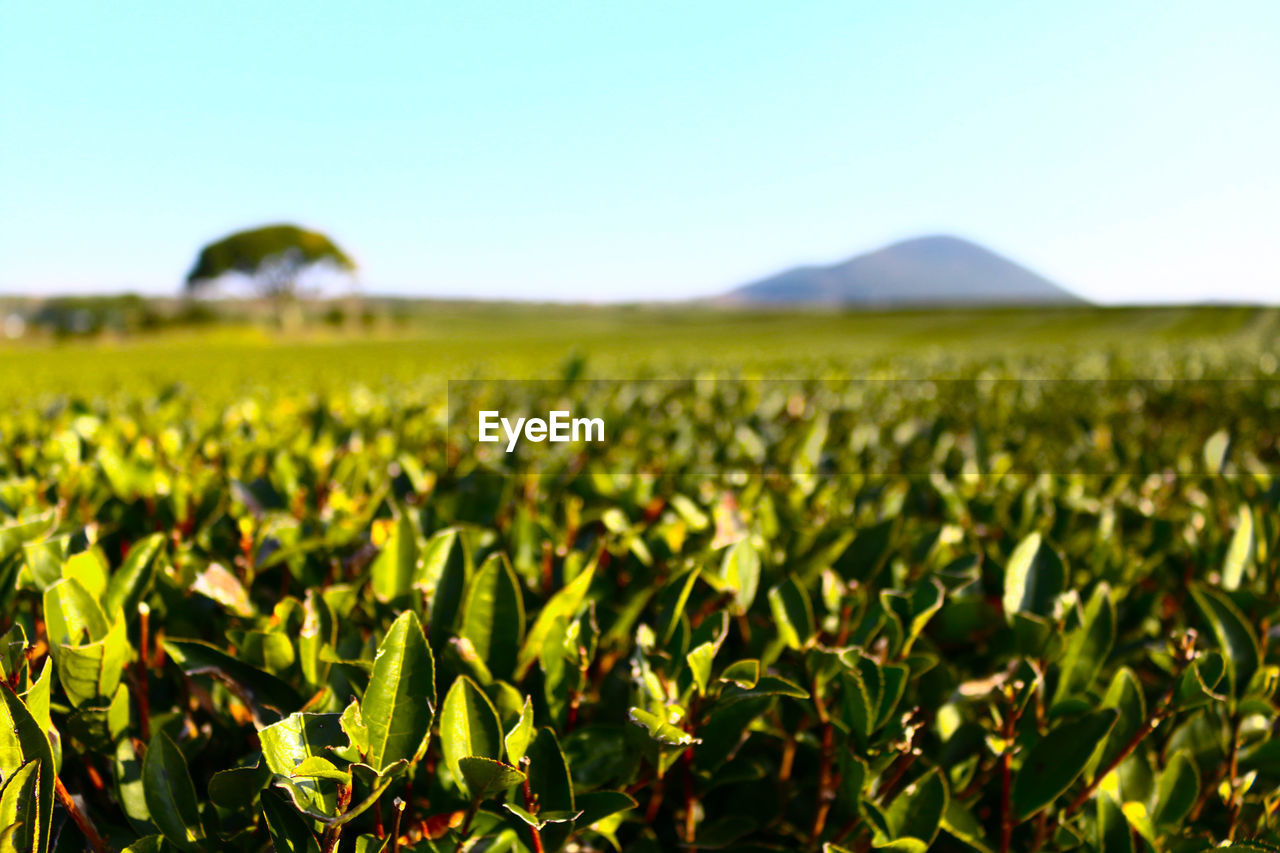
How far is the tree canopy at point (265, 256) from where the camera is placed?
77625 millimetres

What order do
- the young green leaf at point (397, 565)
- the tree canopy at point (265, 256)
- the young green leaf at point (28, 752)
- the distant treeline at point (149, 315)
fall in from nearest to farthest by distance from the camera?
the young green leaf at point (28, 752) → the young green leaf at point (397, 565) → the distant treeline at point (149, 315) → the tree canopy at point (265, 256)

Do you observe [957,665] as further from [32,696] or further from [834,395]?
[834,395]

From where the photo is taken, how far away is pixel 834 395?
4.95 meters

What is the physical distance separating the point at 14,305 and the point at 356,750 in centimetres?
11273

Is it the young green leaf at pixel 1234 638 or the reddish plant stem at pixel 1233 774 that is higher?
the young green leaf at pixel 1234 638

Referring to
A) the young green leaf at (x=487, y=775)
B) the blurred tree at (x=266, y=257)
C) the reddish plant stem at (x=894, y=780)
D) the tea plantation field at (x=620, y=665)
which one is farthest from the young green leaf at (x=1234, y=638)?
the blurred tree at (x=266, y=257)

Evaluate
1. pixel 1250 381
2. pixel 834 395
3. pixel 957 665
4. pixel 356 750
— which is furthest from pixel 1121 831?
pixel 1250 381

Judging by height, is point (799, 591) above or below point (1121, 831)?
above

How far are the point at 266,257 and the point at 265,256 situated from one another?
0.25 m

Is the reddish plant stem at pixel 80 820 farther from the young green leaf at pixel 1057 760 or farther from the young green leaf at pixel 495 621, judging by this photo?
the young green leaf at pixel 1057 760

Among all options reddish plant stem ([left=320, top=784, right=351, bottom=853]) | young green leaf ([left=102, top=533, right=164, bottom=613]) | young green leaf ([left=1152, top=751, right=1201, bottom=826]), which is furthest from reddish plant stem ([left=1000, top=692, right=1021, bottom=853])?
young green leaf ([left=102, top=533, right=164, bottom=613])

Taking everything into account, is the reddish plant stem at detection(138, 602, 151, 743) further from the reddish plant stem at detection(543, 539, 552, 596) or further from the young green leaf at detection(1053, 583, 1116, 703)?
the young green leaf at detection(1053, 583, 1116, 703)

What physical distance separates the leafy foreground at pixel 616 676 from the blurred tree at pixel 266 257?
85.3m

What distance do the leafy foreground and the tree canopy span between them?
8528 centimetres
